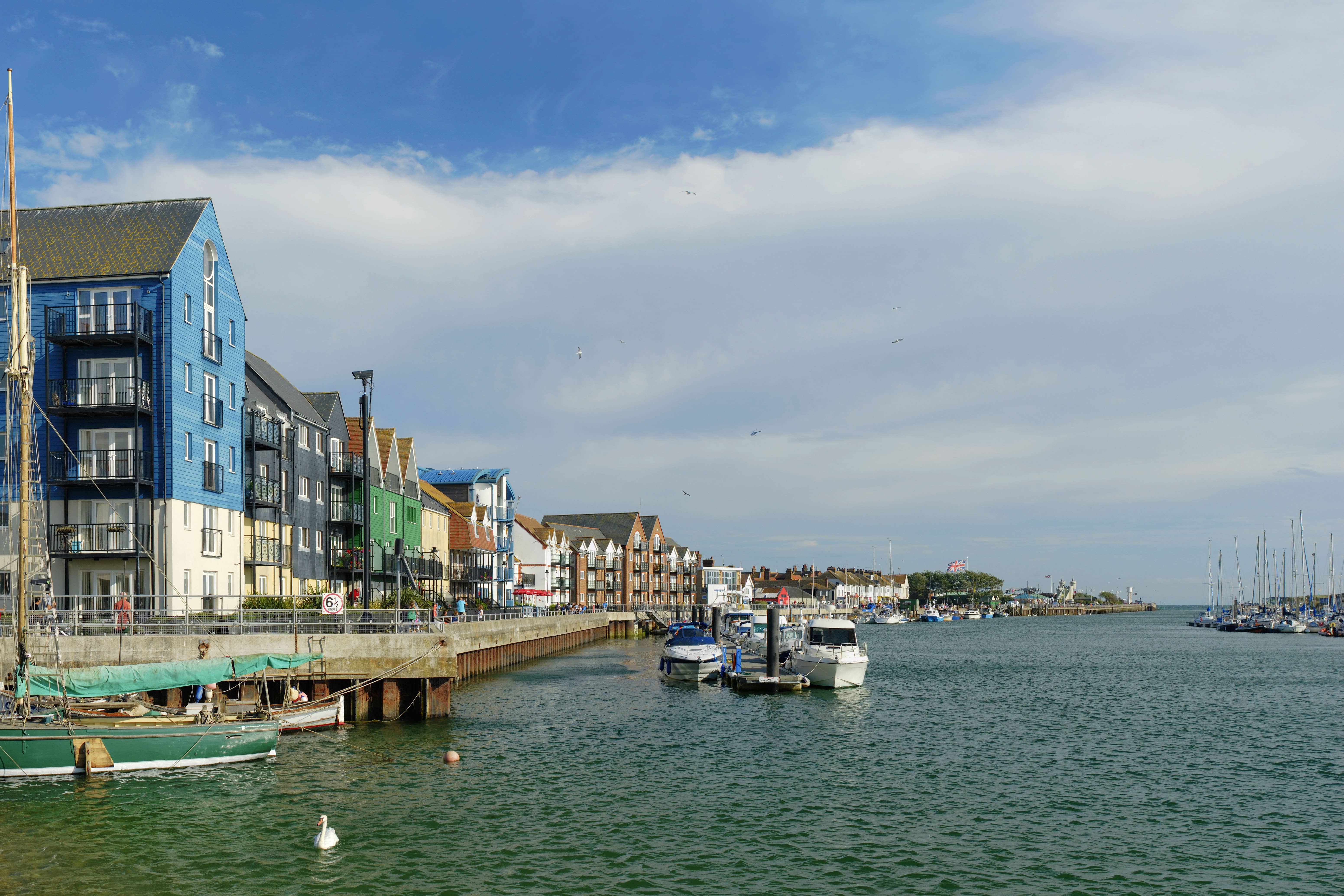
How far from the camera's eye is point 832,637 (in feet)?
188

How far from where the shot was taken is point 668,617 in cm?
14962

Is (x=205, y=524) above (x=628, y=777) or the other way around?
above

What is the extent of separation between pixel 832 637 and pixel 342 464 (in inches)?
1402

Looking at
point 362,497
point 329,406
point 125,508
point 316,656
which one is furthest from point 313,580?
point 316,656

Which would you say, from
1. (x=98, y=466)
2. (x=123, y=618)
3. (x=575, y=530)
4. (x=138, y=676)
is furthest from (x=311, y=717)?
(x=575, y=530)

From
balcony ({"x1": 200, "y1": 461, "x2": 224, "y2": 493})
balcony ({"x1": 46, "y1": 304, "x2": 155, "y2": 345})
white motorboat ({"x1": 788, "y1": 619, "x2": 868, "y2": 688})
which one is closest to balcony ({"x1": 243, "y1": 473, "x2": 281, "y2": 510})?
balcony ({"x1": 200, "y1": 461, "x2": 224, "y2": 493})

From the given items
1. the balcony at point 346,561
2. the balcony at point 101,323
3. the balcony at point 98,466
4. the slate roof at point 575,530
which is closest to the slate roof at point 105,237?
the balcony at point 101,323

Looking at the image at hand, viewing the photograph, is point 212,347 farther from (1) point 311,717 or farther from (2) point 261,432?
(1) point 311,717

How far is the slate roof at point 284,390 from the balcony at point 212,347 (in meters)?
6.03

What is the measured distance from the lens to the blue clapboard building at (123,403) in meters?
47.7

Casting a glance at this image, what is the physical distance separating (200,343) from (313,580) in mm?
20467

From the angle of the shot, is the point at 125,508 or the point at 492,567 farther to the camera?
the point at 492,567

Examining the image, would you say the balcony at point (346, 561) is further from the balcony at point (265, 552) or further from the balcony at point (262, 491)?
the balcony at point (262, 491)

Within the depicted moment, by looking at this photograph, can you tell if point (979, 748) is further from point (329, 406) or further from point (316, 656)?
point (329, 406)
